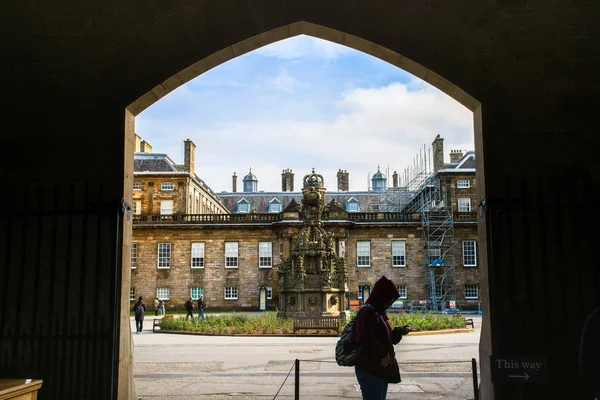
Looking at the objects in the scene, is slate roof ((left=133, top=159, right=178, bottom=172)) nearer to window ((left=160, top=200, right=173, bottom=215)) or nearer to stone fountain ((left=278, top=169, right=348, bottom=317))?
window ((left=160, top=200, right=173, bottom=215))

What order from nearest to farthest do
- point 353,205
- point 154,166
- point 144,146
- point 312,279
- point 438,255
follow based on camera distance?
point 312,279 → point 438,255 → point 154,166 → point 144,146 → point 353,205

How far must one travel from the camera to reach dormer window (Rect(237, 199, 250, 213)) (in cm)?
5509

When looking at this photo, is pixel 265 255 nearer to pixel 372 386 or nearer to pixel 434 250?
pixel 434 250

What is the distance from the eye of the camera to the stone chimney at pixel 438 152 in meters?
42.5

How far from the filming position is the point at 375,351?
16.0ft

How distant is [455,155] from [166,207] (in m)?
20.9

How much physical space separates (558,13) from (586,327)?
3040mm

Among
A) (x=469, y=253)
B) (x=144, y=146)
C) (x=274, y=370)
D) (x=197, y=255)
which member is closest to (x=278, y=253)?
(x=197, y=255)

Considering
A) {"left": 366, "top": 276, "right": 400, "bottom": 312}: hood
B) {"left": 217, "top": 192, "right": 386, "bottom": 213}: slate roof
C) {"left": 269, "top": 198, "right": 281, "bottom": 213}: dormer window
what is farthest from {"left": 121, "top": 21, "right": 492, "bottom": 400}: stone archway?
{"left": 269, "top": 198, "right": 281, "bottom": 213}: dormer window

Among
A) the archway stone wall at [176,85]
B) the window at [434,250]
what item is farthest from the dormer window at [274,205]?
the archway stone wall at [176,85]

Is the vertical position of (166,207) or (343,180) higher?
(343,180)

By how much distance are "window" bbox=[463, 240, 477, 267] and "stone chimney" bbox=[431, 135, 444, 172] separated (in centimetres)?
687

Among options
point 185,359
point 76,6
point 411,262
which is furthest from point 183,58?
point 411,262

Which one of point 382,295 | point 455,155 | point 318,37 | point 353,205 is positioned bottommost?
point 382,295
